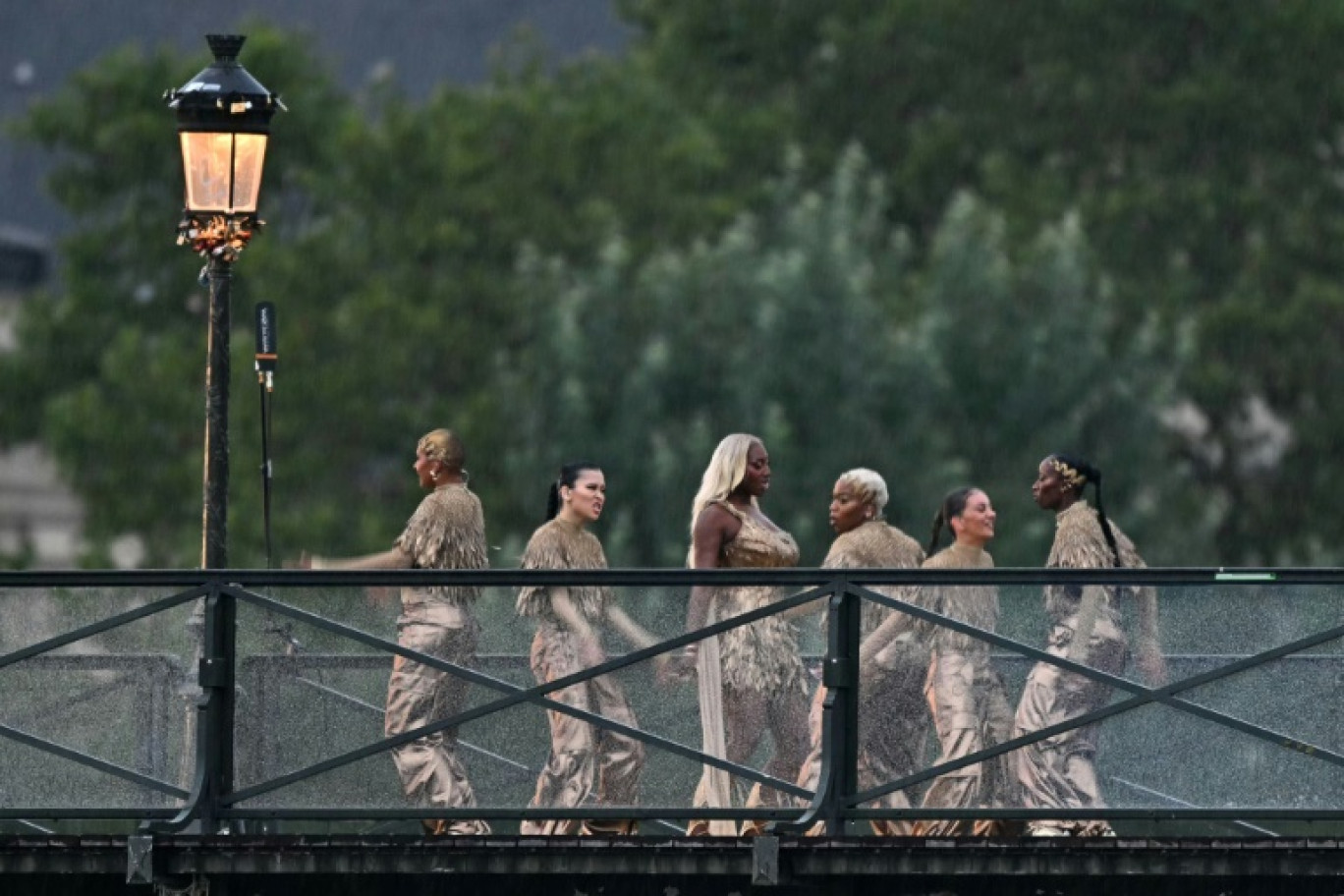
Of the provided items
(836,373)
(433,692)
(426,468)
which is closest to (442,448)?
(426,468)

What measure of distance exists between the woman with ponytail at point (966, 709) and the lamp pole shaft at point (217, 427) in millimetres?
3685

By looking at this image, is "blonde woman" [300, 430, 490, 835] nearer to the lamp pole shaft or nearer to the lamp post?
the lamp pole shaft

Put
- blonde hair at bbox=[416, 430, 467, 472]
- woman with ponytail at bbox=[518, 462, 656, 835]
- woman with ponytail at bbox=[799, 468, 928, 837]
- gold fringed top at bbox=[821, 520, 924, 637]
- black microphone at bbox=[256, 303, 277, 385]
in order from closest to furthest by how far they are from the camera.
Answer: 1. woman with ponytail at bbox=[799, 468, 928, 837]
2. woman with ponytail at bbox=[518, 462, 656, 835]
3. gold fringed top at bbox=[821, 520, 924, 637]
4. blonde hair at bbox=[416, 430, 467, 472]
5. black microphone at bbox=[256, 303, 277, 385]

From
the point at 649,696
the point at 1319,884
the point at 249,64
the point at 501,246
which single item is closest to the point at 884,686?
the point at 649,696

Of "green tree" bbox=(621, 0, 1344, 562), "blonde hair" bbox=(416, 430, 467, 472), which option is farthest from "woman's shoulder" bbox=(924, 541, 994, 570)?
"green tree" bbox=(621, 0, 1344, 562)

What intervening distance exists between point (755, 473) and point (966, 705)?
137 centimetres

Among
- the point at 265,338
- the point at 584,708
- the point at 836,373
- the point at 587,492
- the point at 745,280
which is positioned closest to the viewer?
the point at 584,708

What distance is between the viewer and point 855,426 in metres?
47.5

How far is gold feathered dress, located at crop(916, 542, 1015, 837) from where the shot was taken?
50.9 feet

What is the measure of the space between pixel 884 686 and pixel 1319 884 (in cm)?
194

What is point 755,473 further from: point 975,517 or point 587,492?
point 975,517

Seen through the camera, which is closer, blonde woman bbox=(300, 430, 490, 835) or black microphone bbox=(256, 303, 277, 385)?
blonde woman bbox=(300, 430, 490, 835)

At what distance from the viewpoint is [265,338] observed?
18.7m

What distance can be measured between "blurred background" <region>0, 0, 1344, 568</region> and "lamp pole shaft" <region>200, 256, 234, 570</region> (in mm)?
26460
